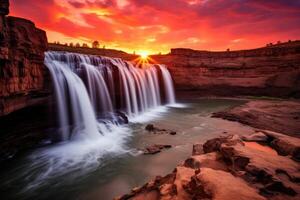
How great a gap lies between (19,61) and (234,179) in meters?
7.65

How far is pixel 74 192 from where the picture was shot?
5.19m

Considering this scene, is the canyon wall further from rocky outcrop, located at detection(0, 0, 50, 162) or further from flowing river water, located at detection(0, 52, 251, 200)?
rocky outcrop, located at detection(0, 0, 50, 162)

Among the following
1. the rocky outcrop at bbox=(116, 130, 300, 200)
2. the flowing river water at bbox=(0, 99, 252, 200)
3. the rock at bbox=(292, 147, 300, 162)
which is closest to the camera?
the rocky outcrop at bbox=(116, 130, 300, 200)

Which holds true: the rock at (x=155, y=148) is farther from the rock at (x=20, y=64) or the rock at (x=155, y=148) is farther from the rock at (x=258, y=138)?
the rock at (x=20, y=64)

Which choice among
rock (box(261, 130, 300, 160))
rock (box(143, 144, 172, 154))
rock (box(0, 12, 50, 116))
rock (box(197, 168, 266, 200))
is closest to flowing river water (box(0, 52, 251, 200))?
rock (box(143, 144, 172, 154))

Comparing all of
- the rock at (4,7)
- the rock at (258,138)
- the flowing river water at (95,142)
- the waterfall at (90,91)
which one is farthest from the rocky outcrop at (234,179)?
the waterfall at (90,91)

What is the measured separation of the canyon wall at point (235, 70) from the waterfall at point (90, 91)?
35.1ft

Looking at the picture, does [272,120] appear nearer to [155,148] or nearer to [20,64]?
[155,148]

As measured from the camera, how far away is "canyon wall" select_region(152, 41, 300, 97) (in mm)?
24406

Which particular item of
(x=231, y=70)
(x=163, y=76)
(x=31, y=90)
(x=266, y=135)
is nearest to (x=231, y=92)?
(x=231, y=70)

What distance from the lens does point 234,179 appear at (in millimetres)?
3160

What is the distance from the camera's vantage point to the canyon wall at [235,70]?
80.1 ft

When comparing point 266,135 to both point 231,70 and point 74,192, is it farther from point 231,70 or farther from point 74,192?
point 231,70

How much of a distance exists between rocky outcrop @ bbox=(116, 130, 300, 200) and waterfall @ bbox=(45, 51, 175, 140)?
270 inches
